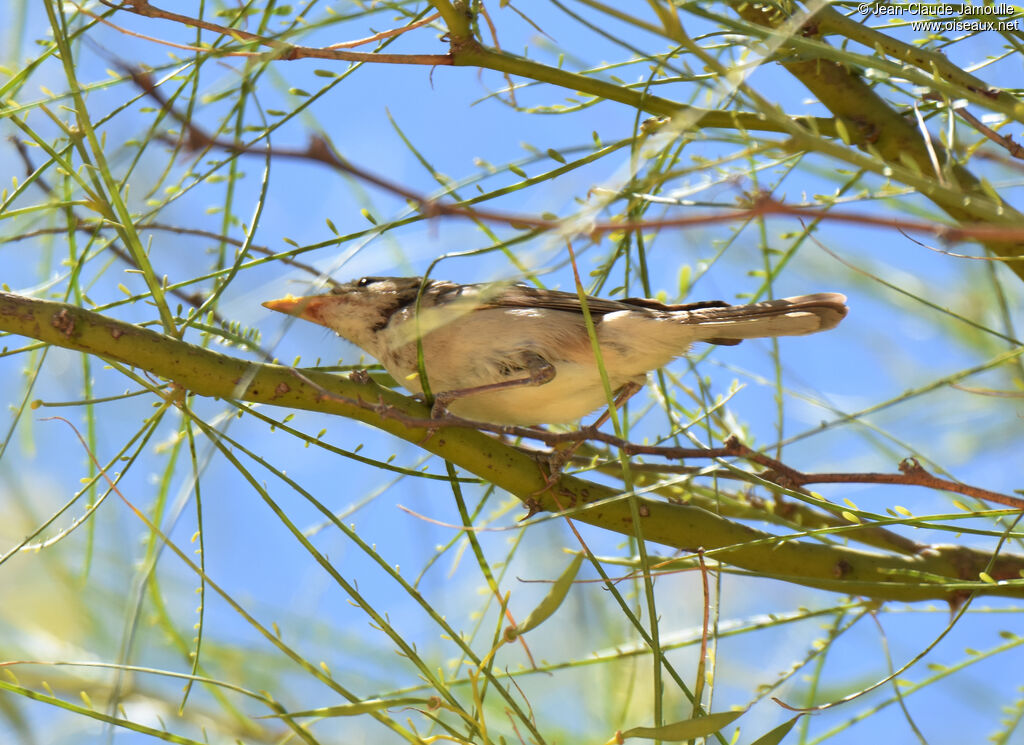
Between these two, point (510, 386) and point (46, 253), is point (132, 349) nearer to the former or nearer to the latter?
point (46, 253)

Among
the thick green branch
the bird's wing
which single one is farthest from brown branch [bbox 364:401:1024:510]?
the bird's wing

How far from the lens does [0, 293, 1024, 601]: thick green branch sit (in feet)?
7.26

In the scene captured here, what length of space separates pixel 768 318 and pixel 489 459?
3.31 feet

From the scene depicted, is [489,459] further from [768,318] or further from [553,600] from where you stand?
[768,318]

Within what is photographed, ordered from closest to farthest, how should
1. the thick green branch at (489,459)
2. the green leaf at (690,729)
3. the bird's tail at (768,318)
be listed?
the green leaf at (690,729) < the thick green branch at (489,459) < the bird's tail at (768,318)

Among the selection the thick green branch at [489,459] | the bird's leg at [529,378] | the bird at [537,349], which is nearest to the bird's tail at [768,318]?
the bird at [537,349]

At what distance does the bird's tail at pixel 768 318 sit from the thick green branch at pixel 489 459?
0.68 m

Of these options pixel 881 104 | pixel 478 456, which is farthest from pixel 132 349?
pixel 881 104

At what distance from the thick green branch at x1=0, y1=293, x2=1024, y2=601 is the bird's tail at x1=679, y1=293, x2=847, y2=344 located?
2.24 ft

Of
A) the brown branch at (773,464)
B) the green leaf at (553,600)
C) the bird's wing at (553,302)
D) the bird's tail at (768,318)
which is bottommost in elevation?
the green leaf at (553,600)

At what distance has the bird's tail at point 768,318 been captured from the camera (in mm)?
2955

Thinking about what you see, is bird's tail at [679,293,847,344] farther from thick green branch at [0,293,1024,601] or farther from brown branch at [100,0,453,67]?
brown branch at [100,0,453,67]

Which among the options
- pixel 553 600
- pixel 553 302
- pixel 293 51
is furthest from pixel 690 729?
pixel 553 302

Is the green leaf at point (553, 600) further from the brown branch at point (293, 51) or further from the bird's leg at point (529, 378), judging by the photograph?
the bird's leg at point (529, 378)
